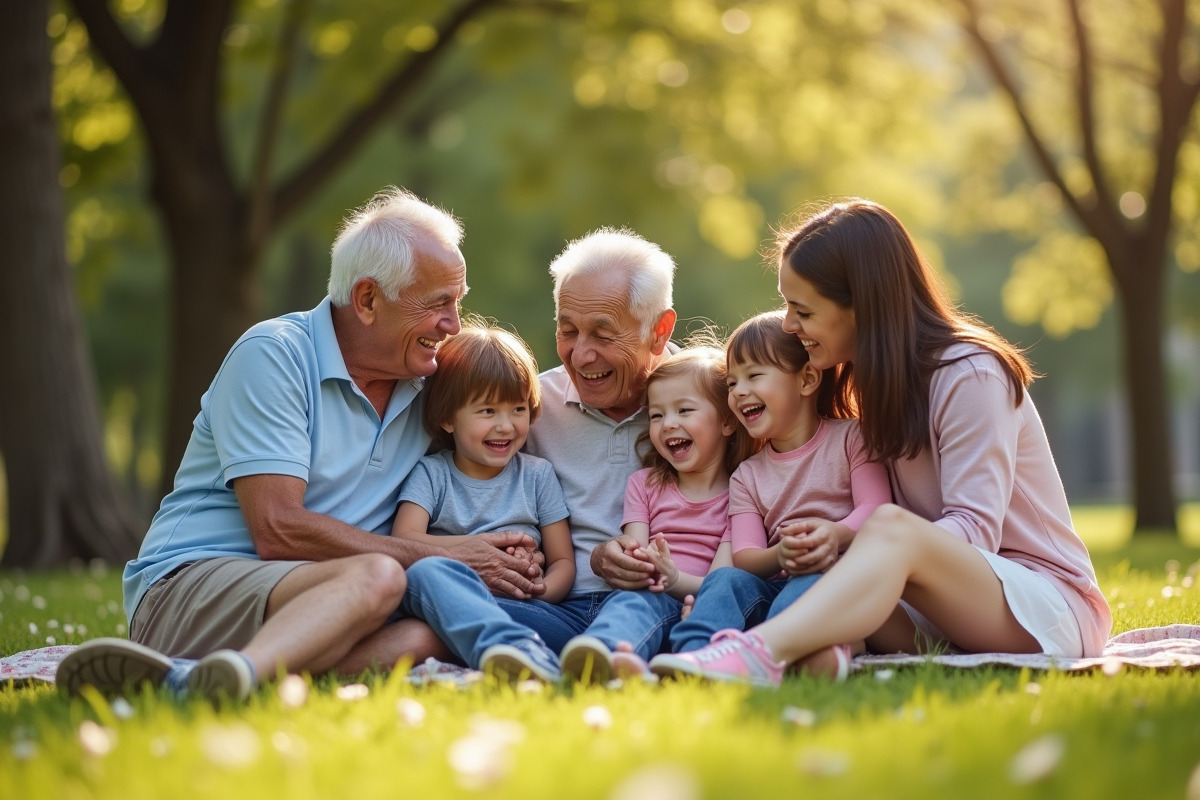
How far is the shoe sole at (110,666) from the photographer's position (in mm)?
3693

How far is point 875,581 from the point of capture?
3.90 metres

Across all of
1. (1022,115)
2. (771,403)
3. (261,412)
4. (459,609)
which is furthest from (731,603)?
(1022,115)

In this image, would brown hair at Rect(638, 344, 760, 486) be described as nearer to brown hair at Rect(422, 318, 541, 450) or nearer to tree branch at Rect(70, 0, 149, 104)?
brown hair at Rect(422, 318, 541, 450)

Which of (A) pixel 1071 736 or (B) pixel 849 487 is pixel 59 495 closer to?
(B) pixel 849 487

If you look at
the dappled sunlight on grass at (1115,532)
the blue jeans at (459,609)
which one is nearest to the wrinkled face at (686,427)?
Result: the blue jeans at (459,609)

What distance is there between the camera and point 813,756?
2.65 m

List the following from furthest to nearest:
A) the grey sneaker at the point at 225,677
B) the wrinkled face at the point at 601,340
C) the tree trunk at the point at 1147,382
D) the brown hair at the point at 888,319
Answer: the tree trunk at the point at 1147,382, the wrinkled face at the point at 601,340, the brown hair at the point at 888,319, the grey sneaker at the point at 225,677

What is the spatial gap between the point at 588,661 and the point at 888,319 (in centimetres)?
158

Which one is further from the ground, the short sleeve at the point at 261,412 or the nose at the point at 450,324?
the nose at the point at 450,324

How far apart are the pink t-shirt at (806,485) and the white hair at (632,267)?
824 mm

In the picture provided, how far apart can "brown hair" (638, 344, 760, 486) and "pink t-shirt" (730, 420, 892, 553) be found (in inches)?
7.7

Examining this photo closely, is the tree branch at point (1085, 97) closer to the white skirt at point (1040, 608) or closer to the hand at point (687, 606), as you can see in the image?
the white skirt at point (1040, 608)

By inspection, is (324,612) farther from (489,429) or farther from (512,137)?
(512,137)

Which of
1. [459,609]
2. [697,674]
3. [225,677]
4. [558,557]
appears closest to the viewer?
[225,677]
